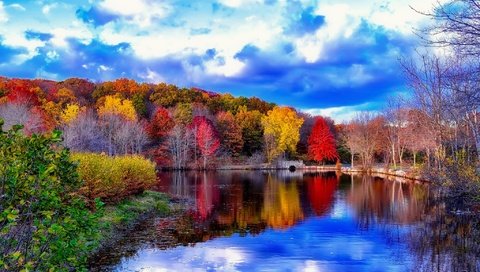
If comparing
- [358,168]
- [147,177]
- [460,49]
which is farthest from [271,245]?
[358,168]

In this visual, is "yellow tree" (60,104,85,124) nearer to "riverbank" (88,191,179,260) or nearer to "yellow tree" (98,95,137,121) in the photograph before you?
"yellow tree" (98,95,137,121)

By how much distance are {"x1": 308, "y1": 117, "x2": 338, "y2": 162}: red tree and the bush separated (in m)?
52.1

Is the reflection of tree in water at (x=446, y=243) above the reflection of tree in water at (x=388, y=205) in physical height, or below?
below

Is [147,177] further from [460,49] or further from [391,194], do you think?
[460,49]

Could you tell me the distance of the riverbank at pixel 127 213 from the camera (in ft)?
46.7

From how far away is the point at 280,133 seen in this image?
7656 centimetres

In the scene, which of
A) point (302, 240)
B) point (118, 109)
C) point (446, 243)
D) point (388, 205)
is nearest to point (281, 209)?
point (388, 205)

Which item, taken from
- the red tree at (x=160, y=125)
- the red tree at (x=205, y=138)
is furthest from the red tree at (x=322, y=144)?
the red tree at (x=160, y=125)

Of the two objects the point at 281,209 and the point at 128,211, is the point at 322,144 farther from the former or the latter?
the point at 128,211

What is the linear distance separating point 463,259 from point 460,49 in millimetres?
5412

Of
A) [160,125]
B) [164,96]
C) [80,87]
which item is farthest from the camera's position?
[80,87]

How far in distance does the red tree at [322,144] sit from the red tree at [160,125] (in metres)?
22.0

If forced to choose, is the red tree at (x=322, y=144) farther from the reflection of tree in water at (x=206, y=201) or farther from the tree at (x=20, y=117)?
the reflection of tree in water at (x=206, y=201)

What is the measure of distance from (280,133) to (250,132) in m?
4.77
